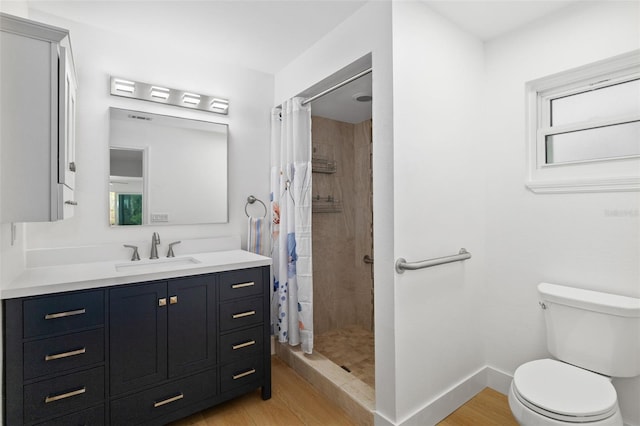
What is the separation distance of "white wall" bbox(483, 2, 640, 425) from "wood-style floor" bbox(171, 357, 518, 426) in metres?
0.32

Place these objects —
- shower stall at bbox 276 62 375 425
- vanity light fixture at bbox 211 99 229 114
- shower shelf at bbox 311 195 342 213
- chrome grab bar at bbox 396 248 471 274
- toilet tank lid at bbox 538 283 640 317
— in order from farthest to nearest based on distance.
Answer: shower shelf at bbox 311 195 342 213 → shower stall at bbox 276 62 375 425 → vanity light fixture at bbox 211 99 229 114 → chrome grab bar at bbox 396 248 471 274 → toilet tank lid at bbox 538 283 640 317

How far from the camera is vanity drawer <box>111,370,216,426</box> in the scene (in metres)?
1.60

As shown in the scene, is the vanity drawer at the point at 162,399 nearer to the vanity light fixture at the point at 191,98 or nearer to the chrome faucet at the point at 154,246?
the chrome faucet at the point at 154,246

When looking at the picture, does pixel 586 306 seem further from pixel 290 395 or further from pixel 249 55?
pixel 249 55

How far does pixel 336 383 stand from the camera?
205 cm

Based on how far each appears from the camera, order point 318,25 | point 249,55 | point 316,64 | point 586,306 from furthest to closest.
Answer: point 249,55 → point 316,64 → point 318,25 → point 586,306

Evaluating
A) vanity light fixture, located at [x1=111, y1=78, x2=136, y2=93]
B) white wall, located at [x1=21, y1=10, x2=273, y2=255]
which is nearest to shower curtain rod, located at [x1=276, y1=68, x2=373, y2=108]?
white wall, located at [x1=21, y1=10, x2=273, y2=255]

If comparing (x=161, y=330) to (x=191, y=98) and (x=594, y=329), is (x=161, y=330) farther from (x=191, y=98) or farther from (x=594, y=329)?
(x=594, y=329)

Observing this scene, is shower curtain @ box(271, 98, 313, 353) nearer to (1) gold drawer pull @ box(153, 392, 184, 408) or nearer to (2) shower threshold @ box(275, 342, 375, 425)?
(2) shower threshold @ box(275, 342, 375, 425)

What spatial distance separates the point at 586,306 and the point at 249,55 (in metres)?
2.65

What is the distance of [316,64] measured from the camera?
2227 mm

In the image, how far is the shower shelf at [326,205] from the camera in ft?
10.4

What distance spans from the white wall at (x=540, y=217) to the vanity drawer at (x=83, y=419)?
7.65ft

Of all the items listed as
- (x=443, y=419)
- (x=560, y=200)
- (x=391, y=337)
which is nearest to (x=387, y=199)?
(x=391, y=337)
